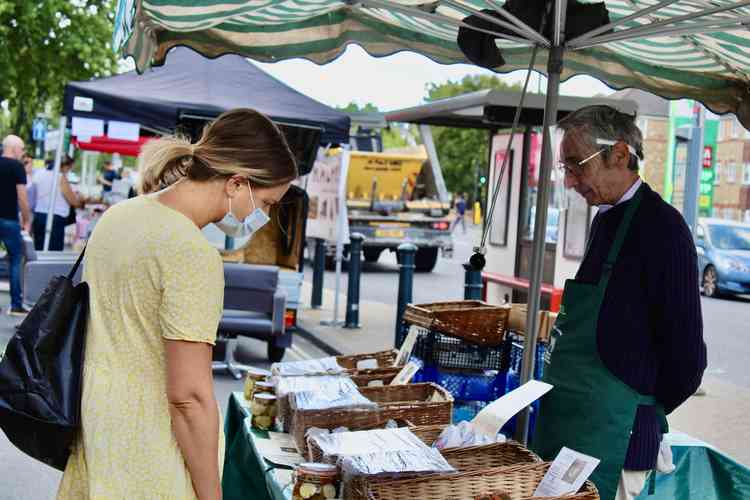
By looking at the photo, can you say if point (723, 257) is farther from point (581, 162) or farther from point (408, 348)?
point (581, 162)

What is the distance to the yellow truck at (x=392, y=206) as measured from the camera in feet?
72.0

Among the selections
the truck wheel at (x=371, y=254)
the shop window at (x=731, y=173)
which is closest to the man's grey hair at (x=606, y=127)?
the truck wheel at (x=371, y=254)

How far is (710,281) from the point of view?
829 inches

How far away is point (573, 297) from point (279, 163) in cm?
117

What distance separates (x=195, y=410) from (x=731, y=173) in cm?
6637

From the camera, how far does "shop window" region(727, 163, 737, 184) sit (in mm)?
63875

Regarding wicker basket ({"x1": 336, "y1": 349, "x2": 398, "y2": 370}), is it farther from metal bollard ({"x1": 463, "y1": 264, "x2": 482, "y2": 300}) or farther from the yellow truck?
the yellow truck

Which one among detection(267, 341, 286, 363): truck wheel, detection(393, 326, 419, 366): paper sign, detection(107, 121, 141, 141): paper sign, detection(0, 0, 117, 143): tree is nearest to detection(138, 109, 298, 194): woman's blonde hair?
detection(393, 326, 419, 366): paper sign

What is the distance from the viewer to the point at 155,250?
221 cm

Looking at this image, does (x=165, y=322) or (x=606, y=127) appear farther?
(x=606, y=127)

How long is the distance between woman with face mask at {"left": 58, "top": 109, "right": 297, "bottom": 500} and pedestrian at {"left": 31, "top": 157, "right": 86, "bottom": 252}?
13279 mm

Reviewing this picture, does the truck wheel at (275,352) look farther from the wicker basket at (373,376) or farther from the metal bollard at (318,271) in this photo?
the wicker basket at (373,376)

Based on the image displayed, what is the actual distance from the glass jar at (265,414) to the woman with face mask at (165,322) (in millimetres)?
1586

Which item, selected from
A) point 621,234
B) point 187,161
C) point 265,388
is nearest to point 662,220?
point 621,234
